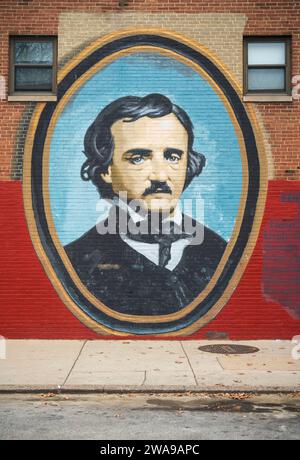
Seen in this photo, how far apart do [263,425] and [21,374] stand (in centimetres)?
416

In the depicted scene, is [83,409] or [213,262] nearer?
[83,409]

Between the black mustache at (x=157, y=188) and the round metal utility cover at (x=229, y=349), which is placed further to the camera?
the black mustache at (x=157, y=188)

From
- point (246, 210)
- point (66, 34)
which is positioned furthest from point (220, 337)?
point (66, 34)

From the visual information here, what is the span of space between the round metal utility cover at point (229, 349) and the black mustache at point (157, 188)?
338 centimetres

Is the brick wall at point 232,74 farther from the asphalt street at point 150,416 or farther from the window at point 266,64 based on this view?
the asphalt street at point 150,416

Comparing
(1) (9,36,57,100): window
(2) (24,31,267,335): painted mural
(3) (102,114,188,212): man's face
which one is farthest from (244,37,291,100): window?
(1) (9,36,57,100): window

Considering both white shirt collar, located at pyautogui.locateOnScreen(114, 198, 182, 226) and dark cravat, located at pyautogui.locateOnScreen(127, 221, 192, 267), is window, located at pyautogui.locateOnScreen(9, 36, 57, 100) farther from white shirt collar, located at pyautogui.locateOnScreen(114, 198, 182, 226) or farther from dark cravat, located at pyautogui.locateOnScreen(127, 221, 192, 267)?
dark cravat, located at pyautogui.locateOnScreen(127, 221, 192, 267)

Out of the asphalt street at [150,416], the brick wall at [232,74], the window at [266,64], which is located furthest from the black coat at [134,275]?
the asphalt street at [150,416]

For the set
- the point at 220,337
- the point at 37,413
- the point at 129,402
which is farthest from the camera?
the point at 220,337

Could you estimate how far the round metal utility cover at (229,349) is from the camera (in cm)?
1125

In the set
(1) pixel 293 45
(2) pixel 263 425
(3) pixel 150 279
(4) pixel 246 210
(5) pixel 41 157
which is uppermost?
(1) pixel 293 45

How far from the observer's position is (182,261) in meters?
12.7

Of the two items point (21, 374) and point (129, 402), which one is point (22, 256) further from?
point (129, 402)

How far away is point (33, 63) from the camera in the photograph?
42.7 ft
